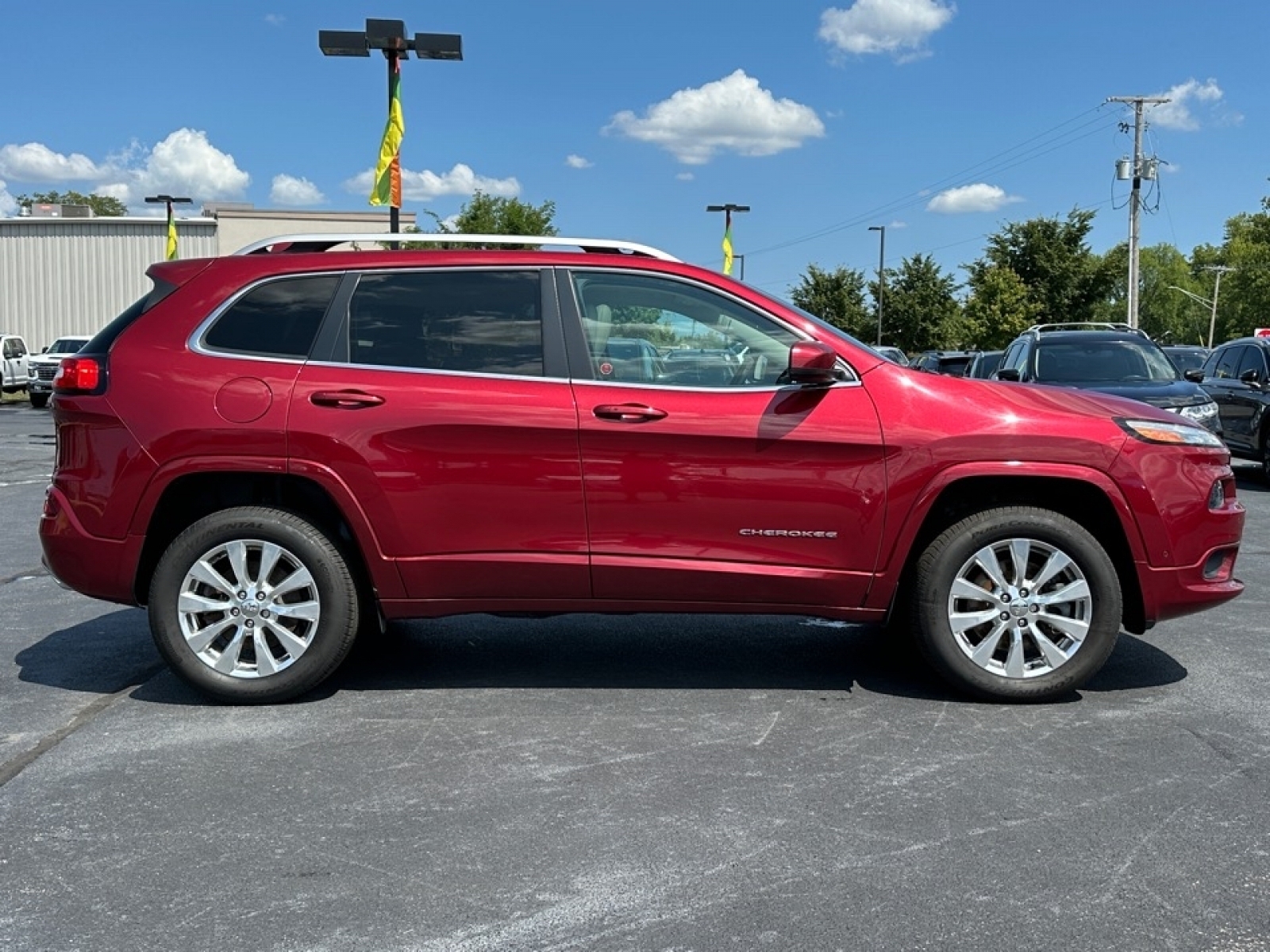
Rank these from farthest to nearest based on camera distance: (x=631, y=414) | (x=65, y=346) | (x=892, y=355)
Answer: (x=65, y=346)
(x=892, y=355)
(x=631, y=414)

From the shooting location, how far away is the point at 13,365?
35.6 m

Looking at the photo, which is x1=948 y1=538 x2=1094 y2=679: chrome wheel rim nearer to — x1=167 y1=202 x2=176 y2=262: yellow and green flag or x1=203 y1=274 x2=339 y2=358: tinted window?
x1=203 y1=274 x2=339 y2=358: tinted window

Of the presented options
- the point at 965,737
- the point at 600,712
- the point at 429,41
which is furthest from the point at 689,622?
the point at 429,41

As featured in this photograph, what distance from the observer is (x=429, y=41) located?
1368cm

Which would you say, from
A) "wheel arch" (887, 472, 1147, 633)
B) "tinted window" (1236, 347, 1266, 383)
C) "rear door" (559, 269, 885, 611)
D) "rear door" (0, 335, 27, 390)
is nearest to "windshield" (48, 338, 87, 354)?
"rear door" (0, 335, 27, 390)

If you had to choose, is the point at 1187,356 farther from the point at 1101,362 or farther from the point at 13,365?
the point at 13,365

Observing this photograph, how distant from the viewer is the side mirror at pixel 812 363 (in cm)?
458

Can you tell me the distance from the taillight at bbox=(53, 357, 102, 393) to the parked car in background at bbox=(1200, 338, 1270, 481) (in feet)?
38.8

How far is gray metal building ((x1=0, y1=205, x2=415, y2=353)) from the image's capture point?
160 ft

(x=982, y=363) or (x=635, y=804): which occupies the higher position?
(x=982, y=363)

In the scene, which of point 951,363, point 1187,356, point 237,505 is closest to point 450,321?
point 237,505

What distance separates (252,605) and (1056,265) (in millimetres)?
52299

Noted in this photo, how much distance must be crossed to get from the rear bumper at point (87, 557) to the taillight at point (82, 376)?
0.45 metres

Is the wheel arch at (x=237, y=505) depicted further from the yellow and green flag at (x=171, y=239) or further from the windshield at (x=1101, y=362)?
the yellow and green flag at (x=171, y=239)
